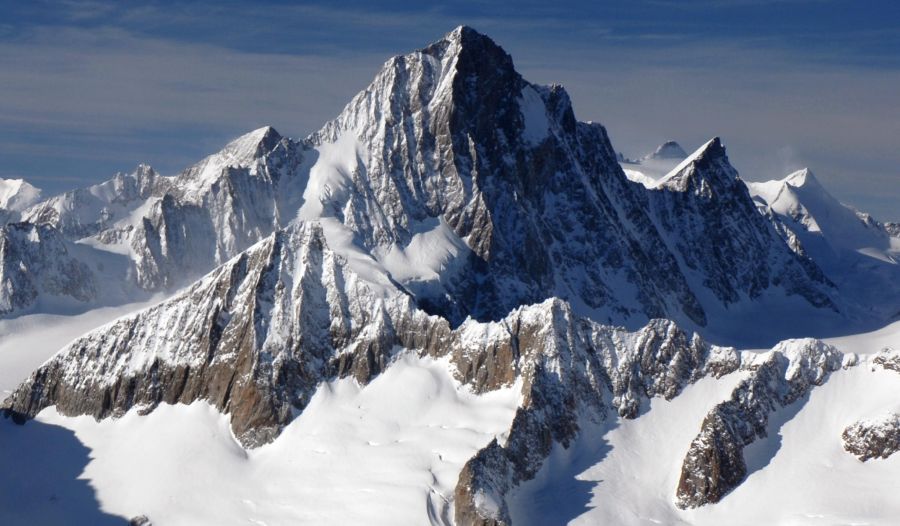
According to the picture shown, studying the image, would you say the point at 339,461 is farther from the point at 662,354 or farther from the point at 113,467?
the point at 662,354

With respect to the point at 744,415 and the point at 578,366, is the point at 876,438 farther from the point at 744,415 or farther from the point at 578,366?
the point at 578,366

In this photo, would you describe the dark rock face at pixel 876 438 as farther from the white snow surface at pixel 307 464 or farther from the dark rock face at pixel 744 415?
the white snow surface at pixel 307 464

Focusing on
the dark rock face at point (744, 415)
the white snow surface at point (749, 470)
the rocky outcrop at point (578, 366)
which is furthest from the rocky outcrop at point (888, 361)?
the rocky outcrop at point (578, 366)

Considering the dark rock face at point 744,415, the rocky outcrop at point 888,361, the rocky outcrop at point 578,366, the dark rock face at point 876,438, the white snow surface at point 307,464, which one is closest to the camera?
the white snow surface at point 307,464

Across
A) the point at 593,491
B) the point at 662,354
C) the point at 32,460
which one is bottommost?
the point at 32,460

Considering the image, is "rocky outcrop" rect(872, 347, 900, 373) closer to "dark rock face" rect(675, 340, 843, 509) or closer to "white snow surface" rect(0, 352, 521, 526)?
"dark rock face" rect(675, 340, 843, 509)

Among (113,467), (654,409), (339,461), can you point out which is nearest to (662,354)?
(654,409)

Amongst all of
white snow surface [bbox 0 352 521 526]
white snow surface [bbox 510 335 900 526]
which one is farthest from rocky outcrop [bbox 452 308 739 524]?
white snow surface [bbox 0 352 521 526]
